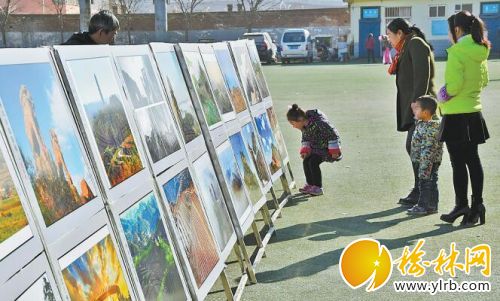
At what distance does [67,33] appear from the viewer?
2277 inches

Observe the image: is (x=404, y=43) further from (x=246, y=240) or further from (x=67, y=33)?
(x=67, y=33)

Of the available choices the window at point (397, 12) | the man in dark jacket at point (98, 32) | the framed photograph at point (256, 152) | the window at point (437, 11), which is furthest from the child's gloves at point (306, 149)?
the window at point (437, 11)

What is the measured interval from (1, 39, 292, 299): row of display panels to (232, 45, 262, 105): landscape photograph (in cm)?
281

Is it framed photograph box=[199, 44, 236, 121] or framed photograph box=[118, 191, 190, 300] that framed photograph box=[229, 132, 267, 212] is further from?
framed photograph box=[118, 191, 190, 300]

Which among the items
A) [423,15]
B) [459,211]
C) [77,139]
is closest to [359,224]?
[459,211]

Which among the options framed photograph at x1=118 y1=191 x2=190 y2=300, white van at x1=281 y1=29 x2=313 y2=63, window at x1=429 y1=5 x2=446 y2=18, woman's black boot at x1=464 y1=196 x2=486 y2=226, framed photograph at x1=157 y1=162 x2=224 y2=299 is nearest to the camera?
framed photograph at x1=118 y1=191 x2=190 y2=300

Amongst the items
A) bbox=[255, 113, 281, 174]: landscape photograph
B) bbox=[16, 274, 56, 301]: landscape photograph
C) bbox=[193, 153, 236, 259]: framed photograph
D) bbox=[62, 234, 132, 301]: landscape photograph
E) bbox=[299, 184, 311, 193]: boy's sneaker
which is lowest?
bbox=[299, 184, 311, 193]: boy's sneaker

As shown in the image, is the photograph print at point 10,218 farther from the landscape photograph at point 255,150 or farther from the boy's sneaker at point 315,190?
the boy's sneaker at point 315,190

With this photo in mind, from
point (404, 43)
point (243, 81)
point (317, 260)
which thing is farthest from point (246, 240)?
point (404, 43)

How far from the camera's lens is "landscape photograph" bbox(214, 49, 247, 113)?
6.37 metres

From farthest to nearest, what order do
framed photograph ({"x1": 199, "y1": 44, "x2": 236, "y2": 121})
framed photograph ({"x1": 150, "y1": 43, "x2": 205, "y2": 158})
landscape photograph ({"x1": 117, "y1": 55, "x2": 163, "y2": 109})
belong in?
framed photograph ({"x1": 199, "y1": 44, "x2": 236, "y2": 121}), framed photograph ({"x1": 150, "y1": 43, "x2": 205, "y2": 158}), landscape photograph ({"x1": 117, "y1": 55, "x2": 163, "y2": 109})

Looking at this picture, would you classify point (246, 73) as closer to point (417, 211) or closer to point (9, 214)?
point (417, 211)

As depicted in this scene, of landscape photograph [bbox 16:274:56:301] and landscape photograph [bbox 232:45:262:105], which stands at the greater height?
landscape photograph [bbox 16:274:56:301]

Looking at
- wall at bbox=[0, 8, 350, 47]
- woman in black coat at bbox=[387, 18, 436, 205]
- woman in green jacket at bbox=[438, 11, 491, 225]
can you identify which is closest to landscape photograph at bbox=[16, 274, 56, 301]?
woman in green jacket at bbox=[438, 11, 491, 225]
